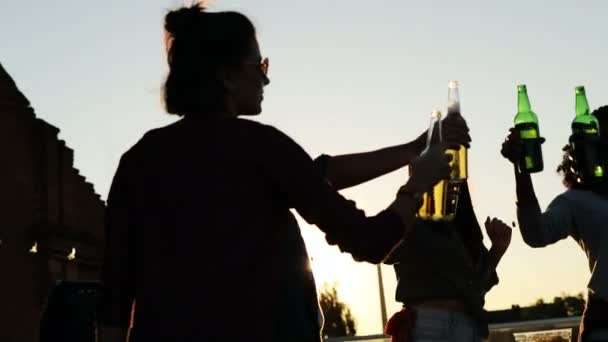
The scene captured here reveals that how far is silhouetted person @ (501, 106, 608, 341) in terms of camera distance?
5688mm

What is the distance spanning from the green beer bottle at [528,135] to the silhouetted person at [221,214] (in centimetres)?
206

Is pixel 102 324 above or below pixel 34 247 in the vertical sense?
below

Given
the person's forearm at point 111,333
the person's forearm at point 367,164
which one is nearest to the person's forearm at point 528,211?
Result: the person's forearm at point 367,164

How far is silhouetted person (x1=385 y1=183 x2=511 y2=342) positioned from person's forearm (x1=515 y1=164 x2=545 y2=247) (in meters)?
0.31

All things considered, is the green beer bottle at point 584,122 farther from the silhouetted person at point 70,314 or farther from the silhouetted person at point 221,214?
the silhouetted person at point 221,214

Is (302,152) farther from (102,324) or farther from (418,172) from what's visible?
(102,324)

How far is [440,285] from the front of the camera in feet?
20.3

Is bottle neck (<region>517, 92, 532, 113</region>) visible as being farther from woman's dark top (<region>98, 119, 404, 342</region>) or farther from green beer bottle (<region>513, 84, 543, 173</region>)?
woman's dark top (<region>98, 119, 404, 342</region>)

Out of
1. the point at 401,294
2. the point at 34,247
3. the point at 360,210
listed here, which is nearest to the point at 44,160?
the point at 34,247

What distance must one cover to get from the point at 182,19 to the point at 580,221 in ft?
8.85

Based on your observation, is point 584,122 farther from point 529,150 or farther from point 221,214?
point 221,214

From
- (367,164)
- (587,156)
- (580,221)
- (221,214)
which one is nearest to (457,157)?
(367,164)

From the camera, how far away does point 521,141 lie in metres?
5.69

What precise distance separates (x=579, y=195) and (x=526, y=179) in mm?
409
